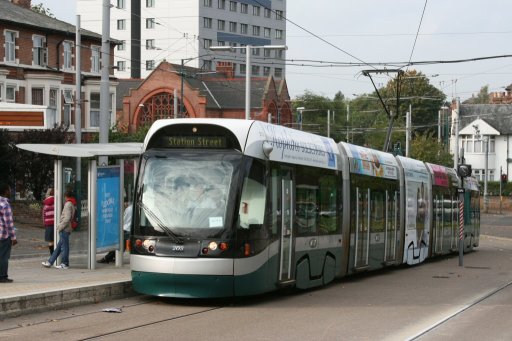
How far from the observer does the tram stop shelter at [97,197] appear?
56.4ft

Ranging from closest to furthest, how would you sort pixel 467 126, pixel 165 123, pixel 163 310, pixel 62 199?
pixel 163 310, pixel 165 123, pixel 62 199, pixel 467 126

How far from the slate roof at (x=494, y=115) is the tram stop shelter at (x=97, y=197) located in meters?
85.0

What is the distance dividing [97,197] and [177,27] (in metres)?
83.1

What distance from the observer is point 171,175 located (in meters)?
14.2

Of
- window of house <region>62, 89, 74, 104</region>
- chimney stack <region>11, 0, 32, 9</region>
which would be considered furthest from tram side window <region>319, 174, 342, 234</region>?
chimney stack <region>11, 0, 32, 9</region>

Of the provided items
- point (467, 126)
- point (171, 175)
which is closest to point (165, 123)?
point (171, 175)

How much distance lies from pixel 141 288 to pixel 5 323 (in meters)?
2.69

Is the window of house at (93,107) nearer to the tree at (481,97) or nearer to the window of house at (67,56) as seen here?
the window of house at (67,56)

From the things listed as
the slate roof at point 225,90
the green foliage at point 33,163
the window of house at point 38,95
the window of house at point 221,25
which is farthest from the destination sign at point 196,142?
the window of house at point 221,25

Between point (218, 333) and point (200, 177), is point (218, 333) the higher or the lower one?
the lower one

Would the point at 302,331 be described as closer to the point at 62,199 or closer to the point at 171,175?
the point at 171,175

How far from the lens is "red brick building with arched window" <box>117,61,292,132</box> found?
3290 inches

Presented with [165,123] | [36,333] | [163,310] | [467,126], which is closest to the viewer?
[36,333]

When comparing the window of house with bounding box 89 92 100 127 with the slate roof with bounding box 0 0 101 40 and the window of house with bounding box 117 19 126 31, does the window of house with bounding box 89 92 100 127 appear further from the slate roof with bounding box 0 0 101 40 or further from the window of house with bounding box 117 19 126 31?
the window of house with bounding box 117 19 126 31
